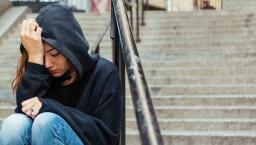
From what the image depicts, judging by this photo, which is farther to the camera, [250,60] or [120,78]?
[250,60]

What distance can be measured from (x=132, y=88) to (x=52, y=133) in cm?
63

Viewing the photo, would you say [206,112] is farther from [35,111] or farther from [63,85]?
[35,111]

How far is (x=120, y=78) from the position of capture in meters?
2.29

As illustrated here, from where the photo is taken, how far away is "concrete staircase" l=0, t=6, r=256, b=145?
457 centimetres

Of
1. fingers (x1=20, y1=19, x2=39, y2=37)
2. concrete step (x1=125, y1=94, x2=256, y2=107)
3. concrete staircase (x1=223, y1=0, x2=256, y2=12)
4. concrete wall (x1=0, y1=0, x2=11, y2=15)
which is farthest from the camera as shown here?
concrete staircase (x1=223, y1=0, x2=256, y2=12)

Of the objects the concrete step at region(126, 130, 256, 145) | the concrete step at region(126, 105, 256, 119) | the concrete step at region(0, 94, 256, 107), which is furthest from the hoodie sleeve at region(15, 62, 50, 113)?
the concrete step at region(0, 94, 256, 107)

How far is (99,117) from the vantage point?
85.9 inches

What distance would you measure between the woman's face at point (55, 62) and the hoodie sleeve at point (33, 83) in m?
0.03

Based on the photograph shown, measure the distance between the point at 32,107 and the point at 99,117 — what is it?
0.80 feet

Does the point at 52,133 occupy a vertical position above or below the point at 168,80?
above

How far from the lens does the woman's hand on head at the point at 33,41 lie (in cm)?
220

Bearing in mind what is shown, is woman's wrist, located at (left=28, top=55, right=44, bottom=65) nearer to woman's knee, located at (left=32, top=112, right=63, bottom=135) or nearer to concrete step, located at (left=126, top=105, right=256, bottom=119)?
woman's knee, located at (left=32, top=112, right=63, bottom=135)

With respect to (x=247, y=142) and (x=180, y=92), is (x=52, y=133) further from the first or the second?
(x=180, y=92)

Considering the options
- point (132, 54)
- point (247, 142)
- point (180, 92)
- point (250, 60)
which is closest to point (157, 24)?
point (250, 60)
